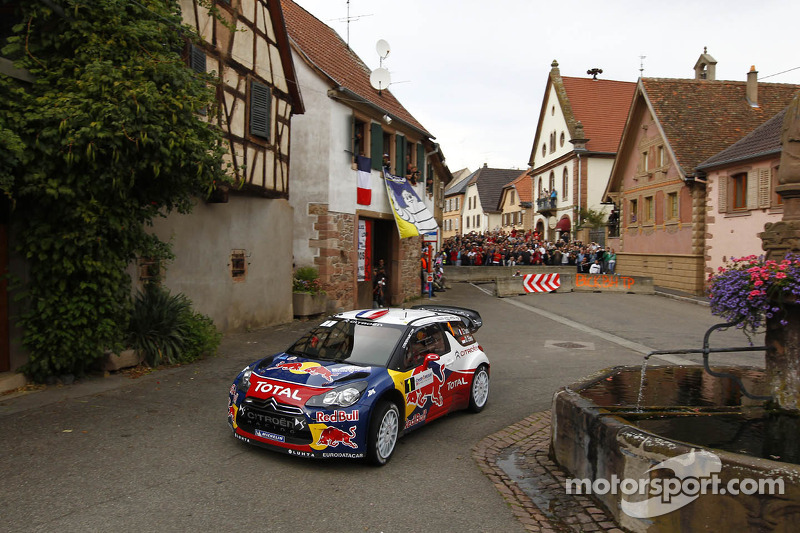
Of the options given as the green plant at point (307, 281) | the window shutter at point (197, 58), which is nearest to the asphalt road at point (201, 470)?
the window shutter at point (197, 58)

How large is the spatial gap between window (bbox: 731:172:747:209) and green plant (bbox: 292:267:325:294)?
17378 mm

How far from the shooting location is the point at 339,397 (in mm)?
6020

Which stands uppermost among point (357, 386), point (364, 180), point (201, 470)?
point (364, 180)

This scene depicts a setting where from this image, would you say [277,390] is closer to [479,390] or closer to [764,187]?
[479,390]

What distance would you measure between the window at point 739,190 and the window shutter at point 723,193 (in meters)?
0.26

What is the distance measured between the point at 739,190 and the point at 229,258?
68.0ft

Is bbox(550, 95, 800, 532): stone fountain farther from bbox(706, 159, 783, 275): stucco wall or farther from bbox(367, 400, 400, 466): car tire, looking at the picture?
bbox(706, 159, 783, 275): stucco wall

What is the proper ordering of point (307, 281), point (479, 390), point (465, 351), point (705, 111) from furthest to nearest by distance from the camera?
point (705, 111)
point (307, 281)
point (479, 390)
point (465, 351)

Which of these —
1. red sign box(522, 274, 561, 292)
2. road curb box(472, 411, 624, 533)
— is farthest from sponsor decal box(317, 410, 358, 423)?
red sign box(522, 274, 561, 292)

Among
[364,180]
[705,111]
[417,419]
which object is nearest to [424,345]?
[417,419]

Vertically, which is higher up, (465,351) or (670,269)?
(670,269)

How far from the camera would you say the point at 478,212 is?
7825 centimetres

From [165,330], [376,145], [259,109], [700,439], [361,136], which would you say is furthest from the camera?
[376,145]

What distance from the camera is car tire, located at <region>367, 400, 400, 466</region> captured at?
5996 millimetres
